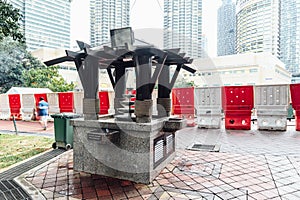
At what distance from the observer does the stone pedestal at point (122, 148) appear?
320cm

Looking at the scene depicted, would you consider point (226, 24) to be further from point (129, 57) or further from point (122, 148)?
point (122, 148)

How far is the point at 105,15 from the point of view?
5.66 m

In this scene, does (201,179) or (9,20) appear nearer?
(201,179)

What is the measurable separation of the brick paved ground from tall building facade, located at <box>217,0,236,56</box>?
191 inches

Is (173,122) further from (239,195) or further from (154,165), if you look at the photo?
(239,195)

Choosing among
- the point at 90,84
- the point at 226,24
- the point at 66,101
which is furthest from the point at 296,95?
the point at 66,101

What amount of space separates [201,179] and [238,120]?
4994mm

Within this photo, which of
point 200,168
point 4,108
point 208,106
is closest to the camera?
point 200,168

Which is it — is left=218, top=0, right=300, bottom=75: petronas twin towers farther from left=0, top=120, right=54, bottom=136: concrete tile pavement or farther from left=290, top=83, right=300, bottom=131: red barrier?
left=0, top=120, right=54, bottom=136: concrete tile pavement

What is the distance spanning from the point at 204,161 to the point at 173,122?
121 cm

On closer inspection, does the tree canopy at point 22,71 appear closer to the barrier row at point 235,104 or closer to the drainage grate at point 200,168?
the barrier row at point 235,104

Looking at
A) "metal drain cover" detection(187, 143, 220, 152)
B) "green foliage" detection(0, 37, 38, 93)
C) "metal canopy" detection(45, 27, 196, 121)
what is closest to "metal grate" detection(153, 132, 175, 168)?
"metal canopy" detection(45, 27, 196, 121)

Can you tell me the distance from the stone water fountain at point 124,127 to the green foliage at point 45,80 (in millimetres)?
16834

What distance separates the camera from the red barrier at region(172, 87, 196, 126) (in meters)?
8.30
